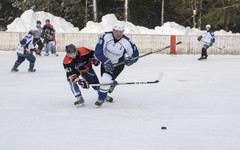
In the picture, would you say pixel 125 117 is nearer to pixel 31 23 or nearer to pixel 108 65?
pixel 108 65

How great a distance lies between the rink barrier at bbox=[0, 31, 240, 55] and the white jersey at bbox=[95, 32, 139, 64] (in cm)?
1162

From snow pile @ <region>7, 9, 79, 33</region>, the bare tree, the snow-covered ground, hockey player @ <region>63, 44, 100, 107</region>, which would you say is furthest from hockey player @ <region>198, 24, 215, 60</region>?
the bare tree

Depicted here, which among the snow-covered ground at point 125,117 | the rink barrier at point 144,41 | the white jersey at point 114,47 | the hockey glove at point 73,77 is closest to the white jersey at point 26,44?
the snow-covered ground at point 125,117

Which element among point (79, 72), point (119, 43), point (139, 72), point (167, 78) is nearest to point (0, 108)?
point (79, 72)

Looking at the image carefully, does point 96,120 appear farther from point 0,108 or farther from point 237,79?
point 237,79

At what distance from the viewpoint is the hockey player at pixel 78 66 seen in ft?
16.7

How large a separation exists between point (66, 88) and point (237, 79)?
4.28 metres

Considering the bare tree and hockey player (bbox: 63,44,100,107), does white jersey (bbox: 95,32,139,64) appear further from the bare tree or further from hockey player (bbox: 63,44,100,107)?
the bare tree

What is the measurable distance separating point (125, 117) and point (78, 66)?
1151mm

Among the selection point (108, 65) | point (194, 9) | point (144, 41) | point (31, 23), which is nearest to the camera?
point (108, 65)

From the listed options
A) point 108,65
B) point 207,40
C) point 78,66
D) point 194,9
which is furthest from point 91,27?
point 108,65

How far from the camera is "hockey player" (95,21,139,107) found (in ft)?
17.4

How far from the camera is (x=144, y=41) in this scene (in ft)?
57.1

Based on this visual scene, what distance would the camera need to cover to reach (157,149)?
3373 millimetres
